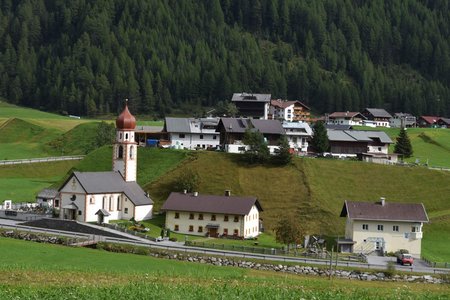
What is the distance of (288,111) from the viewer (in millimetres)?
157625

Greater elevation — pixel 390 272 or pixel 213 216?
pixel 213 216

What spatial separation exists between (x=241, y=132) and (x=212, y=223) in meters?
24.2

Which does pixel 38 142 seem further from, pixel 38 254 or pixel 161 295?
pixel 161 295

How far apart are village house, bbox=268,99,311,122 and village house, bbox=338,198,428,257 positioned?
8465cm

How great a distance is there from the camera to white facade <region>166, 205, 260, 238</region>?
70.6 meters

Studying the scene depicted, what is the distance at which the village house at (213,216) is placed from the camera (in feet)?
232

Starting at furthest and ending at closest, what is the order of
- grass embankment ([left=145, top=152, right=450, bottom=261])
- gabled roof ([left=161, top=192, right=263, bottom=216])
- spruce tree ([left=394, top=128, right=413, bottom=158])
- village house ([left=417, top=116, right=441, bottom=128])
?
village house ([left=417, top=116, right=441, bottom=128]), spruce tree ([left=394, top=128, right=413, bottom=158]), grass embankment ([left=145, top=152, right=450, bottom=261]), gabled roof ([left=161, top=192, right=263, bottom=216])

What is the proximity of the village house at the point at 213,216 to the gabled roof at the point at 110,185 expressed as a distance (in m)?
4.60

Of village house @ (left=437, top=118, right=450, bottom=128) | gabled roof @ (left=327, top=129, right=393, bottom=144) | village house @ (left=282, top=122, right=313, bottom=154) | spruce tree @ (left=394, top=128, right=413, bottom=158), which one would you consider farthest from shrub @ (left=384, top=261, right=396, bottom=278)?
village house @ (left=437, top=118, right=450, bottom=128)

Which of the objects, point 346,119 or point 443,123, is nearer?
point 346,119

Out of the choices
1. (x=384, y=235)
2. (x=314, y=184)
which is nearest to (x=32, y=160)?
(x=314, y=184)

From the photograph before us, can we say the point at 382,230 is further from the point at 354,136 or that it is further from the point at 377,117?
the point at 377,117

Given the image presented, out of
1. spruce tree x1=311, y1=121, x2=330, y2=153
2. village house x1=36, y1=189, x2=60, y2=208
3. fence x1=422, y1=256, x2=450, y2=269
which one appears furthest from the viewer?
spruce tree x1=311, y1=121, x2=330, y2=153

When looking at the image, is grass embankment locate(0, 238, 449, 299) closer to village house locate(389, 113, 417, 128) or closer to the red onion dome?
the red onion dome
